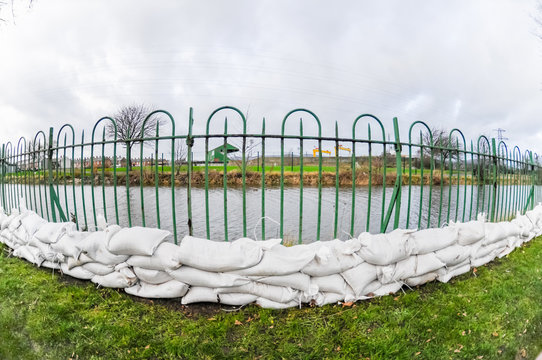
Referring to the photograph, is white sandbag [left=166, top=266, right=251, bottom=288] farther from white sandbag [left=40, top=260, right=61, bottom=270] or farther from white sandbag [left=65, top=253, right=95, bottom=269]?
white sandbag [left=40, top=260, right=61, bottom=270]

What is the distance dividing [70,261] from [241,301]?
1.85 meters

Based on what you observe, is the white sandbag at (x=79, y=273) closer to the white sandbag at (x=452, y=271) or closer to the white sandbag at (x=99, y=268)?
the white sandbag at (x=99, y=268)

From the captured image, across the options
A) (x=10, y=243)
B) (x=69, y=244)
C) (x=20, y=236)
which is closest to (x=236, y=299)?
(x=69, y=244)

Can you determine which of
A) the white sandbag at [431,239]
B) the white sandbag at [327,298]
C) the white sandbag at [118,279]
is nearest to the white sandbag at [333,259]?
the white sandbag at [327,298]

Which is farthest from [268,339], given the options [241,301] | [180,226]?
[180,226]

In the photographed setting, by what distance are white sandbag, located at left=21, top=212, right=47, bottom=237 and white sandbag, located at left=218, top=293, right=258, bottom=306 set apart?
2.63 metres

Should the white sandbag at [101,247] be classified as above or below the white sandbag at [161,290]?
above

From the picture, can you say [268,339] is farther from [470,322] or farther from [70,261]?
[70,261]

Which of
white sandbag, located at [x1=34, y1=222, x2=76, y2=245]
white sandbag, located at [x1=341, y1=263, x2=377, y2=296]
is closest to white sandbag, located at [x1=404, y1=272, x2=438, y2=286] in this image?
white sandbag, located at [x1=341, y1=263, x2=377, y2=296]

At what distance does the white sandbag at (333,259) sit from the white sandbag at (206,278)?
54 cm

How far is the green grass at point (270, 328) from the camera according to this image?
1.85 meters

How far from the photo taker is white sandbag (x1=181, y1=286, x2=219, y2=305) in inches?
87.7

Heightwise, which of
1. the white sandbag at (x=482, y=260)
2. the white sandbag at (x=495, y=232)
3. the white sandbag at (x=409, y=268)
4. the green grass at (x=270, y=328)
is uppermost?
the white sandbag at (x=495, y=232)

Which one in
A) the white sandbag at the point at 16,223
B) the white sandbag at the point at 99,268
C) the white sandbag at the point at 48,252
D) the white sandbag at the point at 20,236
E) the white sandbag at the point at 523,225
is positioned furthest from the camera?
the white sandbag at the point at 523,225
